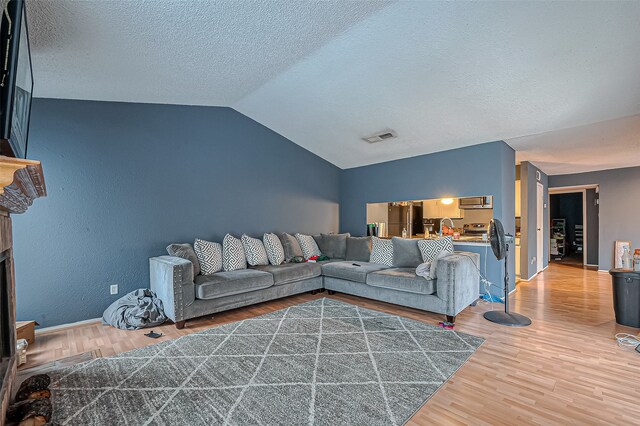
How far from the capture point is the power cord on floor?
103 inches

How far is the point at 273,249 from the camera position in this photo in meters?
4.52

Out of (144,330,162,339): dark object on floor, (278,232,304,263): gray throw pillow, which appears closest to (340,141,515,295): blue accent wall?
(278,232,304,263): gray throw pillow

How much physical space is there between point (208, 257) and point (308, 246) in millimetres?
1770

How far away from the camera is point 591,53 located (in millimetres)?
2521

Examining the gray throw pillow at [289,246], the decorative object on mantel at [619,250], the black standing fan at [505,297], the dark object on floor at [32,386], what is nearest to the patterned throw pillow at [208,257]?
the gray throw pillow at [289,246]

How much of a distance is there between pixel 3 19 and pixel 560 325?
191 inches

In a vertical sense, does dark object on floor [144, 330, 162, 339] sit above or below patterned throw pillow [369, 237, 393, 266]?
below

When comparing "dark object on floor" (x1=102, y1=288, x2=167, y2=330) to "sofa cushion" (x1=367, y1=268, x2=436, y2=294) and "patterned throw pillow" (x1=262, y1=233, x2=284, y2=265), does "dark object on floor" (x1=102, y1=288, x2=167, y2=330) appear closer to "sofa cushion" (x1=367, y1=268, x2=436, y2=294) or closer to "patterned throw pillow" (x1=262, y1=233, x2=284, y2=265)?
"patterned throw pillow" (x1=262, y1=233, x2=284, y2=265)

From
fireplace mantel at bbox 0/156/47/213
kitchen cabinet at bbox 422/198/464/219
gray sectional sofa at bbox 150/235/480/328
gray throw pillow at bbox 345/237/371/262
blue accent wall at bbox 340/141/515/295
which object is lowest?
gray sectional sofa at bbox 150/235/480/328

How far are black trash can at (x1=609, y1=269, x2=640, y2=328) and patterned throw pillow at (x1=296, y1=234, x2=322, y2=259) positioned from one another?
3.80m

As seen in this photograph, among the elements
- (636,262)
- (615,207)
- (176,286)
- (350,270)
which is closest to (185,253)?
(176,286)

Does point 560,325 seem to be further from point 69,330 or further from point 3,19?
point 69,330

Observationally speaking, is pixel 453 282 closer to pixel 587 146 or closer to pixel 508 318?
pixel 508 318

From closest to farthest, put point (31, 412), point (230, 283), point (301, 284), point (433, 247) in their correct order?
point (31, 412)
point (230, 283)
point (433, 247)
point (301, 284)
